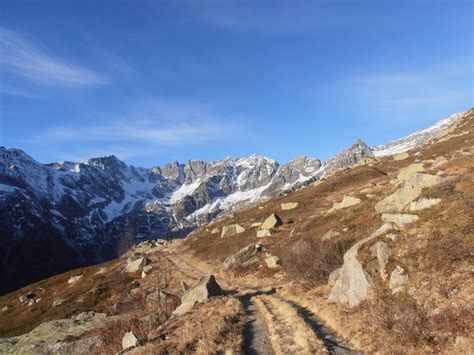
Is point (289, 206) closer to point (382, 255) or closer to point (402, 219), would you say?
point (402, 219)

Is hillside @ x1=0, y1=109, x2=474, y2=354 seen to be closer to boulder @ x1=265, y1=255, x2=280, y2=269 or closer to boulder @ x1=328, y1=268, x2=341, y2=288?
boulder @ x1=328, y1=268, x2=341, y2=288

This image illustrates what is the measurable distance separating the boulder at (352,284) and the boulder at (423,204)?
12.4 feet

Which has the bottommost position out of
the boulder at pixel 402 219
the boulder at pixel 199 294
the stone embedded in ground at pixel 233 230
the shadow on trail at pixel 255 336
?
the shadow on trail at pixel 255 336

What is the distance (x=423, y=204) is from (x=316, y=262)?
8.64 m

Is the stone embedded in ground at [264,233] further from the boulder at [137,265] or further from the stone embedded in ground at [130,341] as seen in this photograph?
the stone embedded in ground at [130,341]

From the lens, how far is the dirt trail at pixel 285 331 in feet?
50.5

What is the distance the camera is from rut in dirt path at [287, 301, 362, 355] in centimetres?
1468

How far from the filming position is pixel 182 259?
68875 mm

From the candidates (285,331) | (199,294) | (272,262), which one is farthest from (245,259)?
(285,331)

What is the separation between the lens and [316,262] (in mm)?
27281

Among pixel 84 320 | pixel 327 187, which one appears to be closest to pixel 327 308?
pixel 84 320

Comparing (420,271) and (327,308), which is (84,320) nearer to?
(327,308)

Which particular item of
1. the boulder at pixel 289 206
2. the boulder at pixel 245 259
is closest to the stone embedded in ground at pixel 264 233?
the boulder at pixel 245 259

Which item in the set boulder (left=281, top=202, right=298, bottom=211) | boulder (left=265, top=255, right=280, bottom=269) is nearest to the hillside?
boulder (left=265, top=255, right=280, bottom=269)
